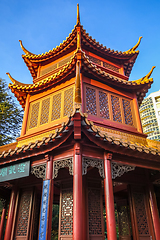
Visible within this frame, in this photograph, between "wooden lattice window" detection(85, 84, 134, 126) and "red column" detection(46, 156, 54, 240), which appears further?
"wooden lattice window" detection(85, 84, 134, 126)

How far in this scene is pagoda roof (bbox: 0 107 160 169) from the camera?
516 centimetres

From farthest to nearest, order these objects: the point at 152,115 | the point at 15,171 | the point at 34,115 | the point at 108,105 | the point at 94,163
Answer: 1. the point at 152,115
2. the point at 34,115
3. the point at 108,105
4. the point at 15,171
5. the point at 94,163

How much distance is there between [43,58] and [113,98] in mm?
4618

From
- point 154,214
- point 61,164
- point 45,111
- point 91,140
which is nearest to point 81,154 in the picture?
point 91,140

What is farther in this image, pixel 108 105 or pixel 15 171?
pixel 108 105

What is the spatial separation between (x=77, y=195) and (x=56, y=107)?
13.7 feet

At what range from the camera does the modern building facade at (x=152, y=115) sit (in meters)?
65.8

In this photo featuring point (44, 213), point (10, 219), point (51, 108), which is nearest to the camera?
point (44, 213)

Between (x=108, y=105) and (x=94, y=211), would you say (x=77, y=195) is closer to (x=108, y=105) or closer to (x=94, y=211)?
(x=94, y=211)

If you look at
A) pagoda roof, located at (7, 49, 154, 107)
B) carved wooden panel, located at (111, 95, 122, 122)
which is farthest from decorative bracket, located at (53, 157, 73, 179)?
pagoda roof, located at (7, 49, 154, 107)

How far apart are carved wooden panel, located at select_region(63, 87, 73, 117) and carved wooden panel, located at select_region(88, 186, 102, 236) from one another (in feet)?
9.51

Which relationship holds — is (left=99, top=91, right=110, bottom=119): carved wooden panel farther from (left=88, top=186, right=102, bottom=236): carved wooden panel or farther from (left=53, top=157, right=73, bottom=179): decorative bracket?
(left=88, top=186, right=102, bottom=236): carved wooden panel

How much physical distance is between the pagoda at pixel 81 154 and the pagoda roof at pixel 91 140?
3 cm

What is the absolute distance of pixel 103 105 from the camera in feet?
25.8
